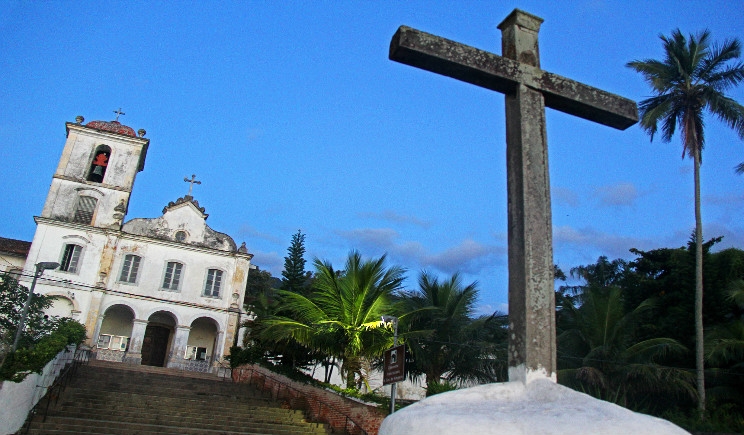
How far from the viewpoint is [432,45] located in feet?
15.4

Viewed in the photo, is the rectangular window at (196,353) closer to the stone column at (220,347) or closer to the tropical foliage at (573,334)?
the stone column at (220,347)

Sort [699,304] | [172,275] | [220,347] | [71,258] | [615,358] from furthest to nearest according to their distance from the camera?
[172,275] → [220,347] → [71,258] → [615,358] → [699,304]

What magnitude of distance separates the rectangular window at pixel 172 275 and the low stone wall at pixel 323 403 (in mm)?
8644

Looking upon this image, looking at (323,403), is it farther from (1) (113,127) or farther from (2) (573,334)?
(1) (113,127)

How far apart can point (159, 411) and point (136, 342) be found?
12.7 m

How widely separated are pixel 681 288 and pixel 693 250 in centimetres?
142

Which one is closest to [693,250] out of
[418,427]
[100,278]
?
[418,427]

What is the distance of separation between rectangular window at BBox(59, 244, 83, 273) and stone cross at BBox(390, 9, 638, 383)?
26804mm

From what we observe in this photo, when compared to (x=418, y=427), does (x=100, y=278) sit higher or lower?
higher

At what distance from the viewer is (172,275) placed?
29328 mm

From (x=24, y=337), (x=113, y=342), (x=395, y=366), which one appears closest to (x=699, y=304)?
(x=395, y=366)

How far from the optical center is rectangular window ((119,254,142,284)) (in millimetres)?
28500

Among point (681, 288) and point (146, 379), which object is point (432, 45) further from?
point (681, 288)

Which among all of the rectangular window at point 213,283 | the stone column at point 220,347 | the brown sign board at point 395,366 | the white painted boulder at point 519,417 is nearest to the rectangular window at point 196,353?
the stone column at point 220,347
